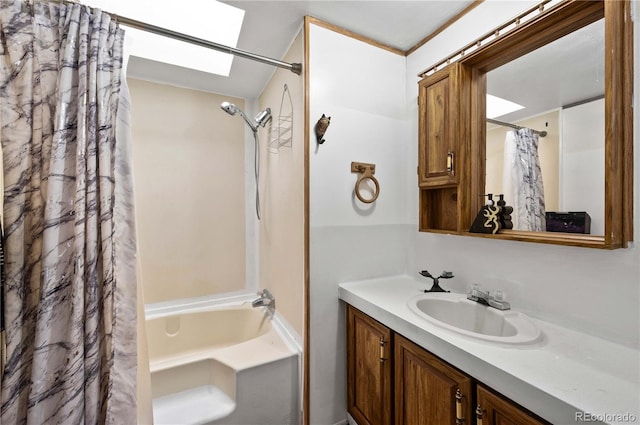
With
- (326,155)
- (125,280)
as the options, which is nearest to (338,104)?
(326,155)

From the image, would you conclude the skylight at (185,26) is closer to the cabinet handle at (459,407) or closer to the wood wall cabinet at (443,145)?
the wood wall cabinet at (443,145)

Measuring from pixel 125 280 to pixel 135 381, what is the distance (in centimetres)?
42

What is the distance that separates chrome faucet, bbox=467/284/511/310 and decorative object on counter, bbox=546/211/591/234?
0.37 m

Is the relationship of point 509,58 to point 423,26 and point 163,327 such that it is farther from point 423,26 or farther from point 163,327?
point 163,327

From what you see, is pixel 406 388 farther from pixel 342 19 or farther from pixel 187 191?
pixel 187 191

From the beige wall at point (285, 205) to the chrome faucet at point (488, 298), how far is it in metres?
0.93

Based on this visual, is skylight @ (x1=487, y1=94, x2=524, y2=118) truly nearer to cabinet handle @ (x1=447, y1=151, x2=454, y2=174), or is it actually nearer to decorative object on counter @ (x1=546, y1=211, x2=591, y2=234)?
cabinet handle @ (x1=447, y1=151, x2=454, y2=174)

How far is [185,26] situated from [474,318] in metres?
2.58

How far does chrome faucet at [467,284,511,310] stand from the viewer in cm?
120

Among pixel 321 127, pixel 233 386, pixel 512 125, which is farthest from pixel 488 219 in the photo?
pixel 233 386

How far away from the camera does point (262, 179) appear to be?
2486mm

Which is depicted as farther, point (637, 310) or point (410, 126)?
point (410, 126)

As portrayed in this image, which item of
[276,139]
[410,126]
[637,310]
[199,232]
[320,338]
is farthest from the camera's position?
[199,232]

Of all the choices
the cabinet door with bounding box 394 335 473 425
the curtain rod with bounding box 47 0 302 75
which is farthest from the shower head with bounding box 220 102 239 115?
the cabinet door with bounding box 394 335 473 425
